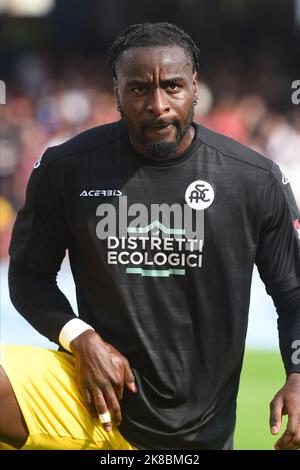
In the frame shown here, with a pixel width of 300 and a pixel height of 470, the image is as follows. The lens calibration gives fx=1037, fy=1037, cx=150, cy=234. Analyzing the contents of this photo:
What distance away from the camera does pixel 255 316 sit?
8.71m

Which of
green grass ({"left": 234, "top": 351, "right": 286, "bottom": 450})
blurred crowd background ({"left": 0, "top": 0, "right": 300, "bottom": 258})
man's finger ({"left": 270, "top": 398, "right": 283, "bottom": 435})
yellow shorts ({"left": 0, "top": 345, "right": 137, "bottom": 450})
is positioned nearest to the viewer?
man's finger ({"left": 270, "top": 398, "right": 283, "bottom": 435})

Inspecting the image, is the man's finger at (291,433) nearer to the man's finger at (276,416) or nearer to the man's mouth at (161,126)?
the man's finger at (276,416)

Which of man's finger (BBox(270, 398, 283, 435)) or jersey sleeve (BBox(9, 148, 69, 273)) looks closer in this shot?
man's finger (BBox(270, 398, 283, 435))

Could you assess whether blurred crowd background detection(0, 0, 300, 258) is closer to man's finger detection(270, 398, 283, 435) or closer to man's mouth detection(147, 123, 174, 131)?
man's mouth detection(147, 123, 174, 131)

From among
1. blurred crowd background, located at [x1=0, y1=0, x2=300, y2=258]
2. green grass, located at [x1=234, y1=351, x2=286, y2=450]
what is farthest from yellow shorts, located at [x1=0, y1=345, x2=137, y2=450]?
blurred crowd background, located at [x1=0, y1=0, x2=300, y2=258]

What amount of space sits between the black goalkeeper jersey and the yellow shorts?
12 cm

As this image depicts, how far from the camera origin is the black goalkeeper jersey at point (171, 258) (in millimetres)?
3555

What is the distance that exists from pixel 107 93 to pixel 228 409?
11610mm

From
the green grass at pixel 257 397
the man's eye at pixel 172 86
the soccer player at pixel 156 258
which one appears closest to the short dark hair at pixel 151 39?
the soccer player at pixel 156 258

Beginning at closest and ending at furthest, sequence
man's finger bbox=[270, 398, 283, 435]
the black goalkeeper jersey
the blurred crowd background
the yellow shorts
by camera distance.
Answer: man's finger bbox=[270, 398, 283, 435]
the yellow shorts
the black goalkeeper jersey
the blurred crowd background

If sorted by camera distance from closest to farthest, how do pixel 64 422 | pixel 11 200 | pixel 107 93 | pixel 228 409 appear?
pixel 64 422
pixel 228 409
pixel 11 200
pixel 107 93

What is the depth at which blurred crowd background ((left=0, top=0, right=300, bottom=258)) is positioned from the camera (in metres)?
13.3

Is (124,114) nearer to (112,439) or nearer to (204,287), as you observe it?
(204,287)

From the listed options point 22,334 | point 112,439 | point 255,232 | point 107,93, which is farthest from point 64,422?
point 107,93
